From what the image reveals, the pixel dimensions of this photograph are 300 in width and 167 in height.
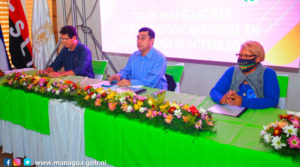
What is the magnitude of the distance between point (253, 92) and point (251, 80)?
0.12 meters

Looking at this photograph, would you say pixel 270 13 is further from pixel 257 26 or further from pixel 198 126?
pixel 198 126

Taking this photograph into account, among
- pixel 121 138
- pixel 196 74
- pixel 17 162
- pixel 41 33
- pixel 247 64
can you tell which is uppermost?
pixel 41 33

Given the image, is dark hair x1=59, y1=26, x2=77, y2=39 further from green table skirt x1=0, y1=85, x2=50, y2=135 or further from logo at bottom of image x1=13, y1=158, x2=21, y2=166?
logo at bottom of image x1=13, y1=158, x2=21, y2=166

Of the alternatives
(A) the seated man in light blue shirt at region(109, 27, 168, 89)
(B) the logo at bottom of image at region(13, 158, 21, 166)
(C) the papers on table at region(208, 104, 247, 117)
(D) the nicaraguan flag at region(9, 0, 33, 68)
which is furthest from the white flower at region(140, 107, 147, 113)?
(D) the nicaraguan flag at region(9, 0, 33, 68)

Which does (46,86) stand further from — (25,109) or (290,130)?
(290,130)

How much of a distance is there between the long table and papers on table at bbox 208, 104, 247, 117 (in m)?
0.05

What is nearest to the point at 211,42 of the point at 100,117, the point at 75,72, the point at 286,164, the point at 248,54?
the point at 248,54

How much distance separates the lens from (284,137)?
1.23m

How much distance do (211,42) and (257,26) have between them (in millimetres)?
711

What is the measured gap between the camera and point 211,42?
12.8 feet

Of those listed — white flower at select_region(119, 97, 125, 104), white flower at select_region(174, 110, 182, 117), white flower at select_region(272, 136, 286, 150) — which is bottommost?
white flower at select_region(272, 136, 286, 150)

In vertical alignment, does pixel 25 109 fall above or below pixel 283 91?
below

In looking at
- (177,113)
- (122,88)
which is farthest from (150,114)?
(122,88)

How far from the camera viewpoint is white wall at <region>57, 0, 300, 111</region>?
359cm
